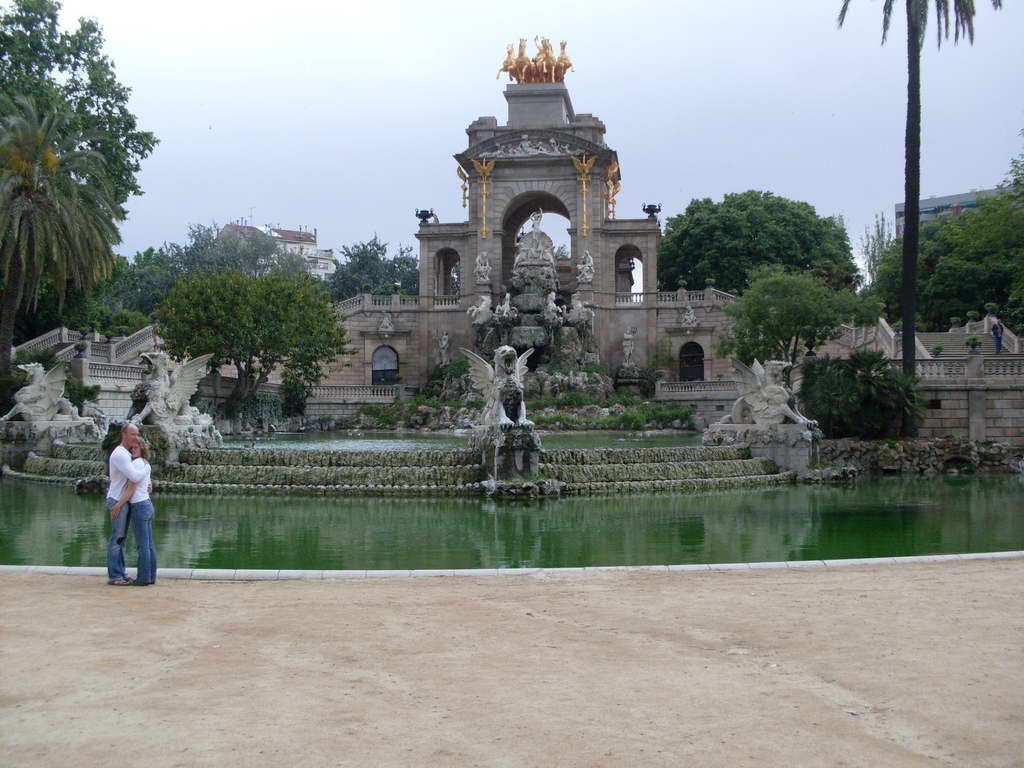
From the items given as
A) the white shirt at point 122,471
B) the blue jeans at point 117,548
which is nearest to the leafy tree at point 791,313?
the white shirt at point 122,471

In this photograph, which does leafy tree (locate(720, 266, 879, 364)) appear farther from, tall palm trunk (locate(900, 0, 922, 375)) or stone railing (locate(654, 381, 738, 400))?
stone railing (locate(654, 381, 738, 400))

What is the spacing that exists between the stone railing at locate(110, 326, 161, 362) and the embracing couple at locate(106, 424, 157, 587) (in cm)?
2779

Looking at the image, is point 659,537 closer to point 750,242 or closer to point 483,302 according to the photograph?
point 483,302

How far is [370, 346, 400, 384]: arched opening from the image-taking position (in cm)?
5333

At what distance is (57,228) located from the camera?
93.6 ft

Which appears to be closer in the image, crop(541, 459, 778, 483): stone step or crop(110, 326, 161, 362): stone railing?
crop(541, 459, 778, 483): stone step

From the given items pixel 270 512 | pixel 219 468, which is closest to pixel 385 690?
pixel 270 512

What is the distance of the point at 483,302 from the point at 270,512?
32230 millimetres

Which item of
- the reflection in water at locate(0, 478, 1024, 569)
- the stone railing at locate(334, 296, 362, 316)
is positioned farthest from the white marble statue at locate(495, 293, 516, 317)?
the reflection in water at locate(0, 478, 1024, 569)

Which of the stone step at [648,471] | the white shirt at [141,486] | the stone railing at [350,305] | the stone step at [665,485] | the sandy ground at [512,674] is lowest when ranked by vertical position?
the sandy ground at [512,674]

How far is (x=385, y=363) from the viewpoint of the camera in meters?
53.5

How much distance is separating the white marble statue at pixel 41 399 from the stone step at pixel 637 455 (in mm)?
13416

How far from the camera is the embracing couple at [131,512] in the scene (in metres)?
9.19

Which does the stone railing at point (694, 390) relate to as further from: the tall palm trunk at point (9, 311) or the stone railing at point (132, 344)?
the tall palm trunk at point (9, 311)
